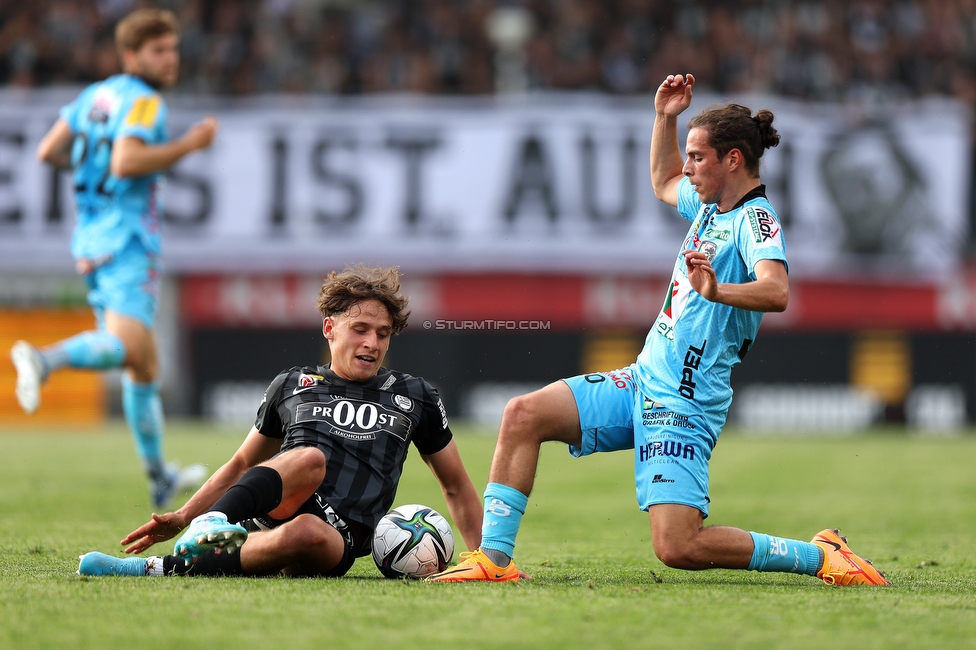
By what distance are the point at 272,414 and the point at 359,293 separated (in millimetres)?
569

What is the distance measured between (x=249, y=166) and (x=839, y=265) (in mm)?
7639

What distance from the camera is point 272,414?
472cm

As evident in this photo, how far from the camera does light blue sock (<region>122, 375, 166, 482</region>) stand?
710cm

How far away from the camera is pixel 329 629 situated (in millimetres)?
3387

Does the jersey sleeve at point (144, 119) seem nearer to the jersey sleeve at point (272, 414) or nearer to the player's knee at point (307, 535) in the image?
the jersey sleeve at point (272, 414)

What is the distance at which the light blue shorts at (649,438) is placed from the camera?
4.60 metres

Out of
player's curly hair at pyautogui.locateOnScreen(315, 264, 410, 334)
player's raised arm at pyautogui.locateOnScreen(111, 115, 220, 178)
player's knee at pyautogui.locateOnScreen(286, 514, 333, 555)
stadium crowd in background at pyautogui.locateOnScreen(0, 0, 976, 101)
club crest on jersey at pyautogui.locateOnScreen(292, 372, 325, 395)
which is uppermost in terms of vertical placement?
stadium crowd in background at pyautogui.locateOnScreen(0, 0, 976, 101)

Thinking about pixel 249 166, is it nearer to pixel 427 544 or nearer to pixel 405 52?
pixel 405 52

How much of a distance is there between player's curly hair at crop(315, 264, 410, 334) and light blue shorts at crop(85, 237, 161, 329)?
8.66 ft

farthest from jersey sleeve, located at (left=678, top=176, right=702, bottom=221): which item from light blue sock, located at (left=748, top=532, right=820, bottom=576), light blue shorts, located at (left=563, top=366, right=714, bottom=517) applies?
light blue sock, located at (left=748, top=532, right=820, bottom=576)

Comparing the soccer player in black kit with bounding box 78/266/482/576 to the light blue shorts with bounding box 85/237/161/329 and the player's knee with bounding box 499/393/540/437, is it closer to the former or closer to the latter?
the player's knee with bounding box 499/393/540/437

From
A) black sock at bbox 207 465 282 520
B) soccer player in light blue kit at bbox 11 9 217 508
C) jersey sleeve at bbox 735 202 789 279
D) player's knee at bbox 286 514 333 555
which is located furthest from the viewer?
soccer player in light blue kit at bbox 11 9 217 508

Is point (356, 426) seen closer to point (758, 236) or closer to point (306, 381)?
point (306, 381)

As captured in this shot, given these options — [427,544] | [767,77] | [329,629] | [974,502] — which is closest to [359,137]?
[767,77]
